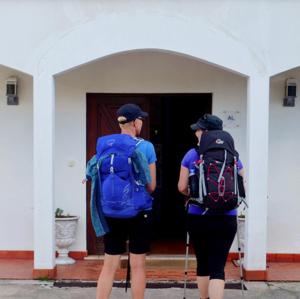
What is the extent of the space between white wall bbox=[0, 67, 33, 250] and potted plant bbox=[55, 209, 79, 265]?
19.6 inches

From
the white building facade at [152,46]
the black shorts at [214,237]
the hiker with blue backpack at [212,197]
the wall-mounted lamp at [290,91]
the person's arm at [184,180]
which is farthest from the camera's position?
the wall-mounted lamp at [290,91]

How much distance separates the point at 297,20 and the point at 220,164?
250 centimetres

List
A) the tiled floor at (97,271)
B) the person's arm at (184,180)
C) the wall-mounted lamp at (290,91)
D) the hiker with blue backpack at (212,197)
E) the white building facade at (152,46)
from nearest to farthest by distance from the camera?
the hiker with blue backpack at (212,197) → the person's arm at (184,180) → the white building facade at (152,46) → the tiled floor at (97,271) → the wall-mounted lamp at (290,91)

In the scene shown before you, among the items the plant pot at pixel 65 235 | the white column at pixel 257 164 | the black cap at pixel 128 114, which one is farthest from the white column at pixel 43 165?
the white column at pixel 257 164

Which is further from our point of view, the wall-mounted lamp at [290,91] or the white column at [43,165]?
the wall-mounted lamp at [290,91]

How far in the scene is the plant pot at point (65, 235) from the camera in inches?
263

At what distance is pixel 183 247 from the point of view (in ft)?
24.9

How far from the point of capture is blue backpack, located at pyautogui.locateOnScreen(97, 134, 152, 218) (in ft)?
14.1

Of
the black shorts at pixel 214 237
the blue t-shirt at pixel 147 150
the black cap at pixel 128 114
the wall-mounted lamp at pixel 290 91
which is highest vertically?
the wall-mounted lamp at pixel 290 91

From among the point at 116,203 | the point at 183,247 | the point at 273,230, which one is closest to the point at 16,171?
the point at 183,247

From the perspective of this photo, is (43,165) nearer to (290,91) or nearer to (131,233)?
(131,233)

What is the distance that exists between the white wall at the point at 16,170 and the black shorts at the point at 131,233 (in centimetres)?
282

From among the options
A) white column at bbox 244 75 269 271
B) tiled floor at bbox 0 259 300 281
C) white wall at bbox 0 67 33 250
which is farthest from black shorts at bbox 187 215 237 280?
white wall at bbox 0 67 33 250

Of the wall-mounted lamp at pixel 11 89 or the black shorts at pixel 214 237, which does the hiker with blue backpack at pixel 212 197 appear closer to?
the black shorts at pixel 214 237
